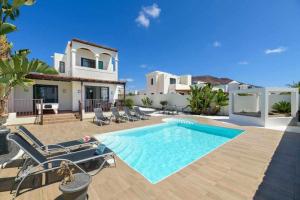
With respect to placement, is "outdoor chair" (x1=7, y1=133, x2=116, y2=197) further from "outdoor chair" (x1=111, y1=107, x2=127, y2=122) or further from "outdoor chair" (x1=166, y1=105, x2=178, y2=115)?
"outdoor chair" (x1=166, y1=105, x2=178, y2=115)

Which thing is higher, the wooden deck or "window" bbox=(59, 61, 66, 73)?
"window" bbox=(59, 61, 66, 73)

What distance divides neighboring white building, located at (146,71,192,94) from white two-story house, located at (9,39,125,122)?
1589 centimetres

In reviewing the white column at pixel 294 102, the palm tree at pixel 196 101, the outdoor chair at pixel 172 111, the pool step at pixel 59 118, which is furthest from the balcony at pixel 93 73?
the white column at pixel 294 102

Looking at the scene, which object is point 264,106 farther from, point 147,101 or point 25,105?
point 25,105

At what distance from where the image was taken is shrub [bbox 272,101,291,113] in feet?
48.4

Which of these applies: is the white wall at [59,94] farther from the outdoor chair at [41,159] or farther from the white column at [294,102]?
the white column at [294,102]

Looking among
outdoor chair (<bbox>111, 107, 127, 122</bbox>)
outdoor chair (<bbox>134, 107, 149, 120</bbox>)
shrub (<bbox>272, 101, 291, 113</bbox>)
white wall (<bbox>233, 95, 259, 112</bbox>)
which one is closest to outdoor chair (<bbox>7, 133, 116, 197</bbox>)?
outdoor chair (<bbox>111, 107, 127, 122</bbox>)

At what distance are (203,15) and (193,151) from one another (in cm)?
1498

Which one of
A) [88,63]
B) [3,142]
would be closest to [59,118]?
[3,142]

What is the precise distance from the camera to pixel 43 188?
136 inches

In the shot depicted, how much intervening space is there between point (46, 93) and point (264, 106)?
1956cm

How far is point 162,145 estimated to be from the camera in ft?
26.5

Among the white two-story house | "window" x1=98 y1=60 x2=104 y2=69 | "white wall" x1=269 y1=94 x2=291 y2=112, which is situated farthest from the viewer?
"window" x1=98 y1=60 x2=104 y2=69

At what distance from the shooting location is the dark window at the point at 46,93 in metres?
14.3
